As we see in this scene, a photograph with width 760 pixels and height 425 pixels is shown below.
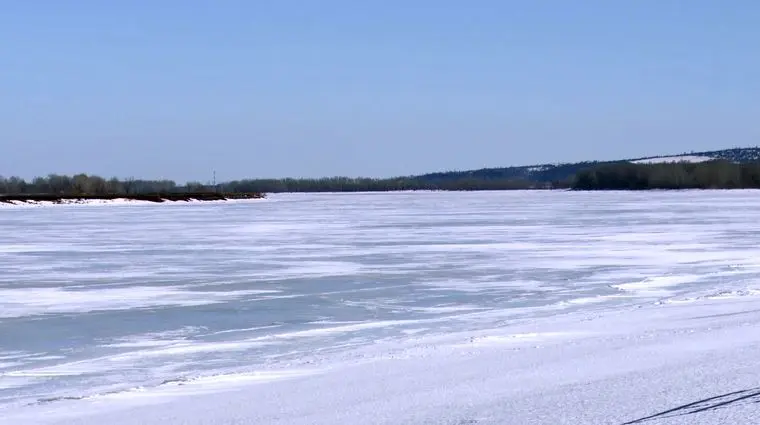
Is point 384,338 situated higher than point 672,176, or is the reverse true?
point 672,176

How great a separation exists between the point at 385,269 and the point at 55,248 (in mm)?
9203

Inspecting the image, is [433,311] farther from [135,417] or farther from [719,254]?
[719,254]

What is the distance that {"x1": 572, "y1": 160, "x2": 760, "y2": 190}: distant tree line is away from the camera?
159m

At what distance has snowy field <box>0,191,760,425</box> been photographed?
5641 millimetres

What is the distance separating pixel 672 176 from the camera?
162m

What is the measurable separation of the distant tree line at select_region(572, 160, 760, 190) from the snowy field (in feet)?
477

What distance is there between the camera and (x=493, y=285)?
13.7 metres

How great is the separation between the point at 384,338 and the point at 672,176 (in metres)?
160

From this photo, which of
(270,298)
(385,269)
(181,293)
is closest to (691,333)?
(270,298)

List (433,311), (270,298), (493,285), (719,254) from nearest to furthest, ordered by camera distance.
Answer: (433,311), (270,298), (493,285), (719,254)

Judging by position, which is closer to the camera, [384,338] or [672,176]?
→ [384,338]

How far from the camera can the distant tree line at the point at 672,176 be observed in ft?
521

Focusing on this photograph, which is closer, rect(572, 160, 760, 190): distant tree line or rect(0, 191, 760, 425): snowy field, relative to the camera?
rect(0, 191, 760, 425): snowy field

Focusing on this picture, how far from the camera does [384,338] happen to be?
8.93 meters
